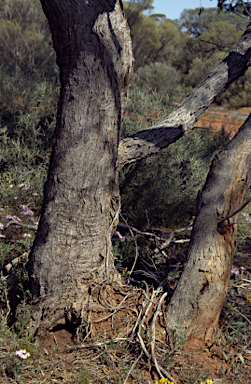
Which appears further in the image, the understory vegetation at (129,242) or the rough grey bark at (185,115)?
the rough grey bark at (185,115)

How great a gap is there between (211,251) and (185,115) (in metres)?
1.07

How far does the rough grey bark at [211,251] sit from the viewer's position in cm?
233

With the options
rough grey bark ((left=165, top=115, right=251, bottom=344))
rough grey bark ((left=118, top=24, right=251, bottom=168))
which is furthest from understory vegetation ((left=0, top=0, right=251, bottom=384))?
rough grey bark ((left=118, top=24, right=251, bottom=168))

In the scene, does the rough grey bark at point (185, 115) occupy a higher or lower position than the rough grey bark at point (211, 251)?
higher

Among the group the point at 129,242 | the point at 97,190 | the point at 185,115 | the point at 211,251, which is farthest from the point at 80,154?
the point at 129,242

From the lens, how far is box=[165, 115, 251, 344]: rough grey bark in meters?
2.33

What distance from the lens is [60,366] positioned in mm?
2023

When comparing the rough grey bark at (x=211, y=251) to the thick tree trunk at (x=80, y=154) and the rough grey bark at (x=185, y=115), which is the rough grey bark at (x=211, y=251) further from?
the thick tree trunk at (x=80, y=154)

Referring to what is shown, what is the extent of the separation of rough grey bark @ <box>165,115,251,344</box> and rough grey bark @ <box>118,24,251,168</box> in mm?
434

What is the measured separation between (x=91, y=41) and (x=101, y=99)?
352 millimetres

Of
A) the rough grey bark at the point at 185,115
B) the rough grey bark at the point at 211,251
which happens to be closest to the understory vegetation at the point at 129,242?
the rough grey bark at the point at 211,251

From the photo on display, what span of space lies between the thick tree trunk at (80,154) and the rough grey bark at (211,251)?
2.16 ft

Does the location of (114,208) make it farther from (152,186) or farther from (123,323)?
(152,186)

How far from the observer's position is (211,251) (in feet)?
7.64
